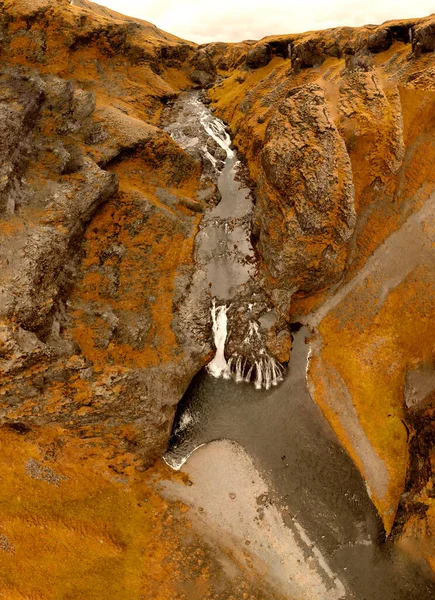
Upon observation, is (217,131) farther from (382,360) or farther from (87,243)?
(382,360)

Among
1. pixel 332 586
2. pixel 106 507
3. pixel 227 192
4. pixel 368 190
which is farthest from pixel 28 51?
pixel 332 586

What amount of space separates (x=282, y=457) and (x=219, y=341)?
13.7 metres

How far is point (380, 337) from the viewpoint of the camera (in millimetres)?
37344

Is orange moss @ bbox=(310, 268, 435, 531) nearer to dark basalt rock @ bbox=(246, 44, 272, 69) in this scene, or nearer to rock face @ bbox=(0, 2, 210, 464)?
rock face @ bbox=(0, 2, 210, 464)

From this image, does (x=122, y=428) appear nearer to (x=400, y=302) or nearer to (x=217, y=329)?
(x=217, y=329)

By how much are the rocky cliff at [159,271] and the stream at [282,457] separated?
5.42ft

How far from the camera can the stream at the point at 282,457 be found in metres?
27.2

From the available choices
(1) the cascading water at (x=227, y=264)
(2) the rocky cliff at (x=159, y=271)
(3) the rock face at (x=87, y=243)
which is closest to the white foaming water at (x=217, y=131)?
(1) the cascading water at (x=227, y=264)

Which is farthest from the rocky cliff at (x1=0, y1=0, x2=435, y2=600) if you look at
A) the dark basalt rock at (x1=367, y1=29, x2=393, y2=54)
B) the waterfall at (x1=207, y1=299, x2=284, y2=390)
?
the waterfall at (x1=207, y1=299, x2=284, y2=390)

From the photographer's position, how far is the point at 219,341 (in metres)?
40.3

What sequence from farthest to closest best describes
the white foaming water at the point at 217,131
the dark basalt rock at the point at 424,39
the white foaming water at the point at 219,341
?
the white foaming water at the point at 217,131, the dark basalt rock at the point at 424,39, the white foaming water at the point at 219,341

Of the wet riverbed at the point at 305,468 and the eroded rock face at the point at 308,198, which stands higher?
the eroded rock face at the point at 308,198

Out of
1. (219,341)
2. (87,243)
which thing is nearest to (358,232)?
(219,341)

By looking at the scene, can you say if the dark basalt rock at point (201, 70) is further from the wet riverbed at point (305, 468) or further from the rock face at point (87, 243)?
the wet riverbed at point (305, 468)
